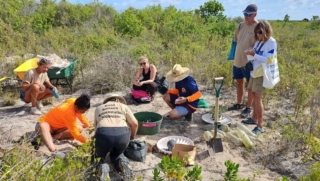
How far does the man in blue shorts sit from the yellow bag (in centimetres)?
110

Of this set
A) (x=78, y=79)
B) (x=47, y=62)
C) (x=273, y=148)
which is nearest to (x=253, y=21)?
(x=273, y=148)

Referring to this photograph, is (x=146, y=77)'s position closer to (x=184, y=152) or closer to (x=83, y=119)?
(x=83, y=119)

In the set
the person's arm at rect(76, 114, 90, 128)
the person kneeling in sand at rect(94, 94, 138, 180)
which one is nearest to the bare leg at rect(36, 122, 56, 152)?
the person's arm at rect(76, 114, 90, 128)

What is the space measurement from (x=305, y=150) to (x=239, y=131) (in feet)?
2.97

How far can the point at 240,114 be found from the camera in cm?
534

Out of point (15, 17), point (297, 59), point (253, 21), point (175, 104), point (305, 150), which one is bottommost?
point (305, 150)

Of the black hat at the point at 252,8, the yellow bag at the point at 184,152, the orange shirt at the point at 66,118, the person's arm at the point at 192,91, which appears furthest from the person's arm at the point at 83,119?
the black hat at the point at 252,8

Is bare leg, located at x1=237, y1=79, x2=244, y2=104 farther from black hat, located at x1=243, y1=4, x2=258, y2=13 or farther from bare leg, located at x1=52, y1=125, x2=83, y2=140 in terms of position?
bare leg, located at x1=52, y1=125, x2=83, y2=140

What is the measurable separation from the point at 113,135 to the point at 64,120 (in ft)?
2.91

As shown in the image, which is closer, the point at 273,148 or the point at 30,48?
the point at 273,148

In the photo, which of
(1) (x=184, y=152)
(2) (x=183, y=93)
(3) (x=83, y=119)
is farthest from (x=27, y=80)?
(1) (x=184, y=152)

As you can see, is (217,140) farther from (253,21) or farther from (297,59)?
(297,59)

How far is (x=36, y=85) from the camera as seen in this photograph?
5.09 meters

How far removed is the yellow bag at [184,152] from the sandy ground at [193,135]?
0.20 meters
